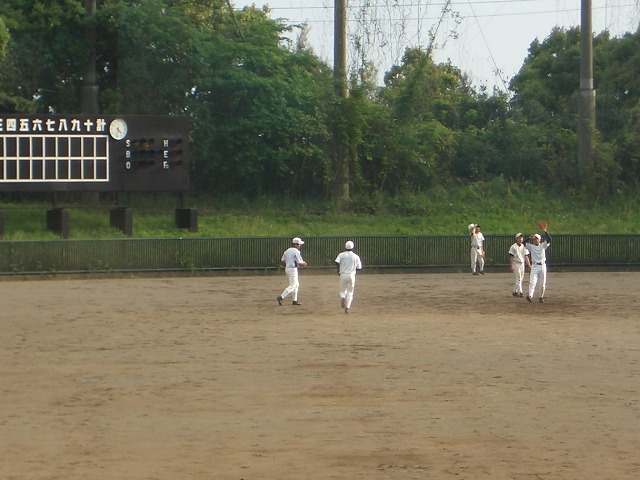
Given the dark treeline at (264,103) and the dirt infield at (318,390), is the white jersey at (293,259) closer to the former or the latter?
the dirt infield at (318,390)

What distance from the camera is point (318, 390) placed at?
15.3 meters

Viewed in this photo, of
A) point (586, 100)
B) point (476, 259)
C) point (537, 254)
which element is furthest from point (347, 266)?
point (586, 100)

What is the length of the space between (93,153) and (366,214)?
13302mm

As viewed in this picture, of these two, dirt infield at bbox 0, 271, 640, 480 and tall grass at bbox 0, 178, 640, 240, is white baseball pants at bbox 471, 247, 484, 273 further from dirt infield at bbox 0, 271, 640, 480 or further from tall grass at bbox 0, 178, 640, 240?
Result: dirt infield at bbox 0, 271, 640, 480

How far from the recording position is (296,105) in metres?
47.7

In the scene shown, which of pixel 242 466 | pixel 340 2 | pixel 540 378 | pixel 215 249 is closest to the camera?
pixel 242 466

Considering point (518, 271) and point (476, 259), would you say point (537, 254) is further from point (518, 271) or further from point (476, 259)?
point (476, 259)

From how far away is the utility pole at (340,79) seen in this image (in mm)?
44969

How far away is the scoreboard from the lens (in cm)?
3594

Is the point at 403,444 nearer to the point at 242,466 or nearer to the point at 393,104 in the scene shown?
the point at 242,466

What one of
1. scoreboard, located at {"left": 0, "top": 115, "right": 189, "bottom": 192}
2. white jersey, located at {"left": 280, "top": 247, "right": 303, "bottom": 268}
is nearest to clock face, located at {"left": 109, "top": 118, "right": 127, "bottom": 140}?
scoreboard, located at {"left": 0, "top": 115, "right": 189, "bottom": 192}

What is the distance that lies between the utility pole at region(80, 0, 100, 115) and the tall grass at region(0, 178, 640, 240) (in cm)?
419

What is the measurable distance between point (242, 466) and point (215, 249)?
2550cm

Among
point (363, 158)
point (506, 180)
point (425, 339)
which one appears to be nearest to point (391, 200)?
point (363, 158)
